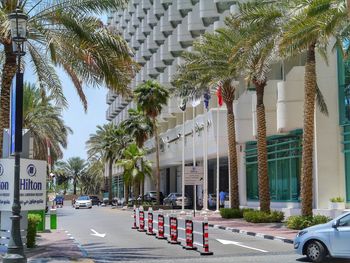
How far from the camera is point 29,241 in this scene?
57.5ft

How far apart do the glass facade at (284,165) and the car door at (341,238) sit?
63.8 ft

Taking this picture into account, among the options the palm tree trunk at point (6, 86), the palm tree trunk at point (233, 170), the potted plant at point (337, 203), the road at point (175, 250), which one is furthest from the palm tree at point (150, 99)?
the palm tree trunk at point (6, 86)

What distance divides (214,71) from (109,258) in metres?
18.0

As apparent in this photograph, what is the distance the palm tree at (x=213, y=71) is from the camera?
31.2 m

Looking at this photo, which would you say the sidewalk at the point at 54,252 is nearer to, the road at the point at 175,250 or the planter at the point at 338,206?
the road at the point at 175,250

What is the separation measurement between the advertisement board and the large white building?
7627mm

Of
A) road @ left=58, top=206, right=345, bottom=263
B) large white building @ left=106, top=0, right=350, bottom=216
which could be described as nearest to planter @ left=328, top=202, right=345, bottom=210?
large white building @ left=106, top=0, right=350, bottom=216

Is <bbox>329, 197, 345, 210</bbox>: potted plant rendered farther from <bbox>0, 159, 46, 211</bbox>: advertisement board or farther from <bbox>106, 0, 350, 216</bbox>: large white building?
<bbox>0, 159, 46, 211</bbox>: advertisement board

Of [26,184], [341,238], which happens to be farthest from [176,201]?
[341,238]

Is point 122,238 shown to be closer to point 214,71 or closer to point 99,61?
point 99,61

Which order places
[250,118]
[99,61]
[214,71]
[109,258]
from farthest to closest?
[250,118]
[214,71]
[99,61]
[109,258]

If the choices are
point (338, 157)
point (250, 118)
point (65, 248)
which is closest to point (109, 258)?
point (65, 248)

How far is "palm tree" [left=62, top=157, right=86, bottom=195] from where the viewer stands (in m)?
134

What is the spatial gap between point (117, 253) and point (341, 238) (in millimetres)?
6778
